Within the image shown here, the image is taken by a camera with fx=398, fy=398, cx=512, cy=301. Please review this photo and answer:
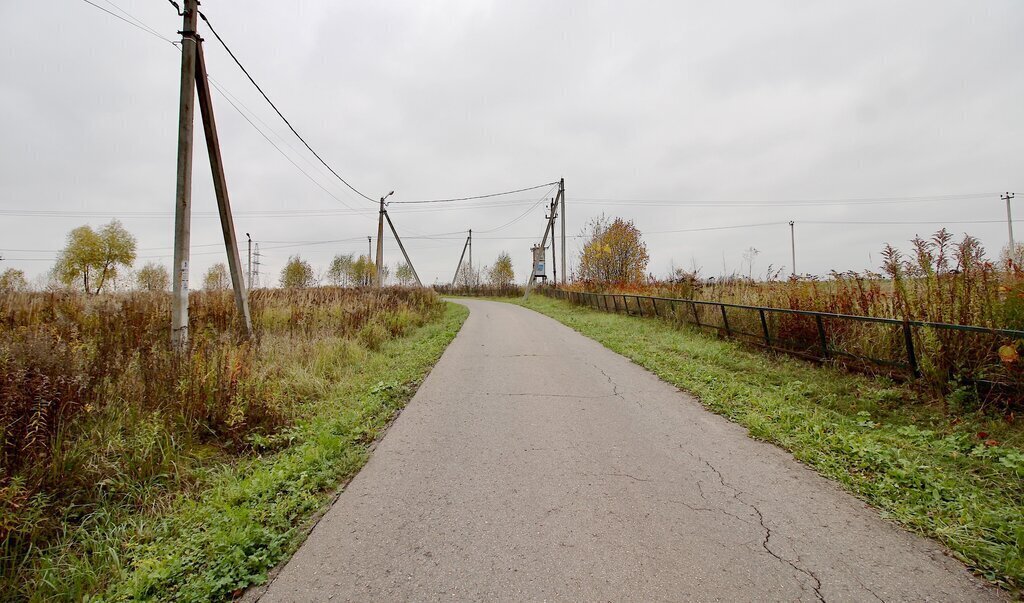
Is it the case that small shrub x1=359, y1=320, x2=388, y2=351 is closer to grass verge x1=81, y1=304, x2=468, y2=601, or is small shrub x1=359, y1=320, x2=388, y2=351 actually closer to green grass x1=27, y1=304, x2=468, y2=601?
grass verge x1=81, y1=304, x2=468, y2=601

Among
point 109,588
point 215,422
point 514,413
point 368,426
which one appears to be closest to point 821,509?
point 514,413

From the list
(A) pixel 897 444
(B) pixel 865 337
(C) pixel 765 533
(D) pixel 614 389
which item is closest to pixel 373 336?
(D) pixel 614 389

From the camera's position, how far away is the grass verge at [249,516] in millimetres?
2086

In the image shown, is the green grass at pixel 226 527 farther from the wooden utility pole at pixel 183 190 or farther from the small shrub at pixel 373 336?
the small shrub at pixel 373 336

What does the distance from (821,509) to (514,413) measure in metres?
2.90

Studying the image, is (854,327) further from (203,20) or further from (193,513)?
(203,20)

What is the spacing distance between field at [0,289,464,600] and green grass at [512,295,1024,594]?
13.0 ft

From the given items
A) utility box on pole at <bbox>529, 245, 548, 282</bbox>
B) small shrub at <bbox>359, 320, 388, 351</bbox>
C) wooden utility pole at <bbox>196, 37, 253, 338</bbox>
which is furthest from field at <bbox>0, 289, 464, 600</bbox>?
utility box on pole at <bbox>529, 245, 548, 282</bbox>

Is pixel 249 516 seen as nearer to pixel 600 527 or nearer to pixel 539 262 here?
pixel 600 527

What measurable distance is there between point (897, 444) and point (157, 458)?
21.0ft

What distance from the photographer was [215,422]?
388 centimetres

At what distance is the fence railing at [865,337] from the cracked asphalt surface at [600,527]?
2534 mm

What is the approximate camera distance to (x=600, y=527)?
98.2 inches

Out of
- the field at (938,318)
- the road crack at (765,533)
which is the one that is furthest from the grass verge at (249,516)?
the field at (938,318)
